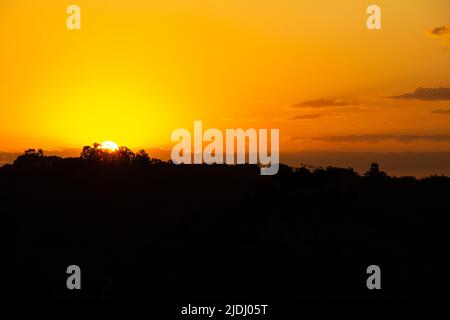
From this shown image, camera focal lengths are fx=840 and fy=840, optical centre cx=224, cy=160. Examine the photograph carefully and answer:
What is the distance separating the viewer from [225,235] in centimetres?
6238

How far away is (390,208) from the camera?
6788 cm

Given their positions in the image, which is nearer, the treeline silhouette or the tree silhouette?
the treeline silhouette

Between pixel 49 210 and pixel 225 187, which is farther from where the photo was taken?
pixel 225 187

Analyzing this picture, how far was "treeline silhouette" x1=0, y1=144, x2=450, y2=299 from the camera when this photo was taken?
57.6m

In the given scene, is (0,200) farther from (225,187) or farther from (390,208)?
(390,208)

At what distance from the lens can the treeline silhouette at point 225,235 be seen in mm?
57594

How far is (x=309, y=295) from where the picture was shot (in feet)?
186

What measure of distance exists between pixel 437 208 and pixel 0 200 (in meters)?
37.0

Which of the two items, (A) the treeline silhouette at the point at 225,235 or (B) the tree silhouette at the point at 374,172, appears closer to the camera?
(A) the treeline silhouette at the point at 225,235
